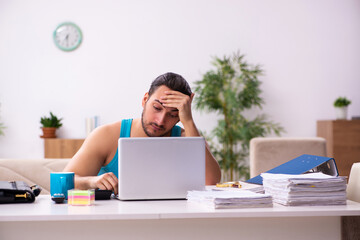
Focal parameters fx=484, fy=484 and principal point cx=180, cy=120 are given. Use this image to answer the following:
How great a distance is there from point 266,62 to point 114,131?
390 cm

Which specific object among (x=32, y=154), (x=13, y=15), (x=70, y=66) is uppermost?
(x=13, y=15)

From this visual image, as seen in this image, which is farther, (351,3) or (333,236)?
(351,3)

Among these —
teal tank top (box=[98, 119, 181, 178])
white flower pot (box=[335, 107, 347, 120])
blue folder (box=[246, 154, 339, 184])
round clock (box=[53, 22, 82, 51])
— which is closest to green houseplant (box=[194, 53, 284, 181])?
white flower pot (box=[335, 107, 347, 120])

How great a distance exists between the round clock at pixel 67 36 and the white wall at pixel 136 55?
7cm

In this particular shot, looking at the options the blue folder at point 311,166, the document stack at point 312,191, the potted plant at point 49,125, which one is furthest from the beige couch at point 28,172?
the potted plant at point 49,125

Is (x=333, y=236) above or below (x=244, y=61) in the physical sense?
below

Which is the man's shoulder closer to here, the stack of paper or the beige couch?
the beige couch

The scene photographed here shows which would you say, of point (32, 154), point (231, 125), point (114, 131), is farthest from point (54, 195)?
point (32, 154)

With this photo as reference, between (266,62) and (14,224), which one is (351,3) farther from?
(14,224)

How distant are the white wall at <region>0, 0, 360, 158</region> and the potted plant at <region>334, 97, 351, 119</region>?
0.86 feet

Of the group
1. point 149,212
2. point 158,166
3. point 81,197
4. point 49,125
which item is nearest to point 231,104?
point 49,125

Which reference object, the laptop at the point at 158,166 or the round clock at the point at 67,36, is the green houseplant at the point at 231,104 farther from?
the laptop at the point at 158,166

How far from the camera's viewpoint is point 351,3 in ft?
19.7

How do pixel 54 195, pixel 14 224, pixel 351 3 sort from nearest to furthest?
pixel 14 224 < pixel 54 195 < pixel 351 3
